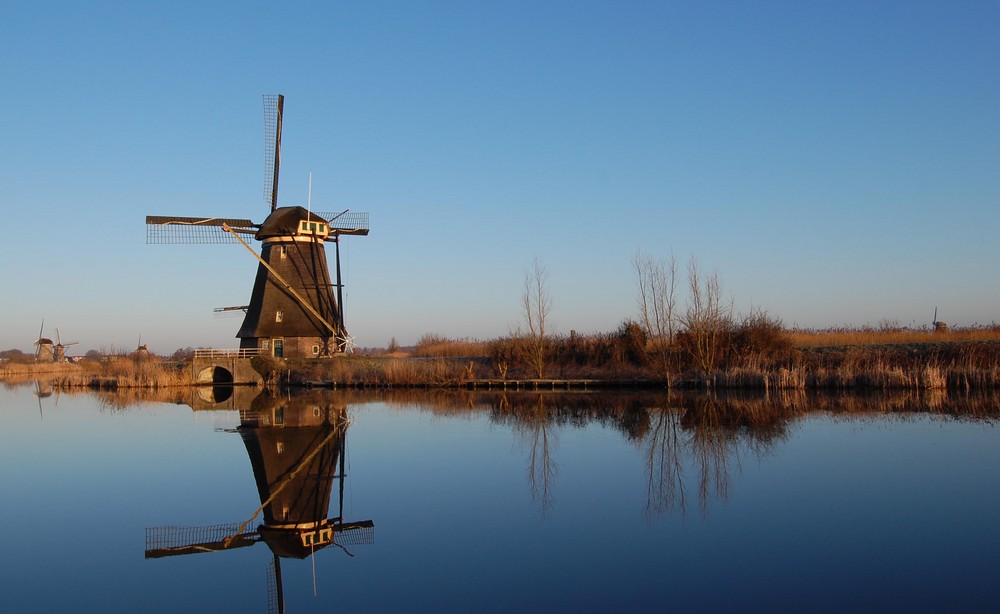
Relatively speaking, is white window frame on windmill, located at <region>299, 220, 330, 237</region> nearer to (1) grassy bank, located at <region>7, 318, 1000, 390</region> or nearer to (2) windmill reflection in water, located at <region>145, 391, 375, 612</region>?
(1) grassy bank, located at <region>7, 318, 1000, 390</region>

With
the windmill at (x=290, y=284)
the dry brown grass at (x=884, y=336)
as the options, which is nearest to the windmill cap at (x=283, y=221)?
the windmill at (x=290, y=284)

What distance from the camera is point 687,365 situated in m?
25.8

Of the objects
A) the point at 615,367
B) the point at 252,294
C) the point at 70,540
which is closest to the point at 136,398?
the point at 252,294

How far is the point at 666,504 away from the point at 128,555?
5480 mm

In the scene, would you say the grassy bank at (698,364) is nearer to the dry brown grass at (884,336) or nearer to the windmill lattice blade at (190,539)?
the dry brown grass at (884,336)

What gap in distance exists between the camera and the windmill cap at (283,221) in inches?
1217

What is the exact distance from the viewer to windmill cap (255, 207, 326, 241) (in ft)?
101

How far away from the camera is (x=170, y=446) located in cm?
1449

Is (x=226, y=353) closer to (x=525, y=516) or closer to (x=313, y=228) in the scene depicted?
(x=313, y=228)

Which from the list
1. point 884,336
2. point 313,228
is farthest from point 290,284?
point 884,336

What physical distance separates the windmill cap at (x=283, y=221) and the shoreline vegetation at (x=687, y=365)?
5.14m

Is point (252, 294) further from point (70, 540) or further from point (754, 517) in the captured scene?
point (754, 517)

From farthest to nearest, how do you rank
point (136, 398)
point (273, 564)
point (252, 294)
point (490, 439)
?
point (252, 294), point (136, 398), point (490, 439), point (273, 564)

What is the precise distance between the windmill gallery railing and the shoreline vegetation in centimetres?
65
